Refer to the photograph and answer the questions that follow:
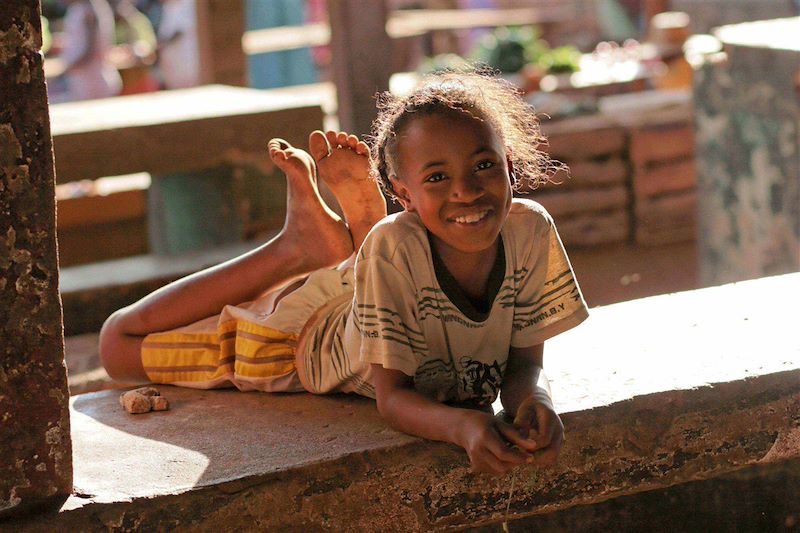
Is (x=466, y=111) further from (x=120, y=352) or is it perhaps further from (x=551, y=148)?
(x=551, y=148)

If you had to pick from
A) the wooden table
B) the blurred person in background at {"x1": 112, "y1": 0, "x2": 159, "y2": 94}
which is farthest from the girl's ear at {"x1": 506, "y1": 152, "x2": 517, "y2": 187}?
the blurred person in background at {"x1": 112, "y1": 0, "x2": 159, "y2": 94}

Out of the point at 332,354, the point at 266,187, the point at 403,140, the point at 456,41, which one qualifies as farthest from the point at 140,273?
the point at 456,41

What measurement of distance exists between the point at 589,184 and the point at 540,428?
5114mm

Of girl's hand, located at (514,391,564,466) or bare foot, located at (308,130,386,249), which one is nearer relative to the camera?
girl's hand, located at (514,391,564,466)

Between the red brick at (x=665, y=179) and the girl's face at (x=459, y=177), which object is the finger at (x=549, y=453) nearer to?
the girl's face at (x=459, y=177)

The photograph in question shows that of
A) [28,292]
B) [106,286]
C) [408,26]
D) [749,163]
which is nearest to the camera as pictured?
[28,292]

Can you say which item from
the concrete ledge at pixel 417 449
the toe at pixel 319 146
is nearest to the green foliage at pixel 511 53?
the toe at pixel 319 146

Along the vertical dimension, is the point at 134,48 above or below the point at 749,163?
above

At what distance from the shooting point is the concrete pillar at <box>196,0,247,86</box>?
756 centimetres

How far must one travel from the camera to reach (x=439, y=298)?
2.15 meters

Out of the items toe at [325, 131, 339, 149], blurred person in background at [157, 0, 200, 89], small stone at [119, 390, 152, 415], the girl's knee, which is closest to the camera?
small stone at [119, 390, 152, 415]

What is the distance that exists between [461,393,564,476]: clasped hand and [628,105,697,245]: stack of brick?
5.21 meters

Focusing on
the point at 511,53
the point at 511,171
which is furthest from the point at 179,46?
the point at 511,171

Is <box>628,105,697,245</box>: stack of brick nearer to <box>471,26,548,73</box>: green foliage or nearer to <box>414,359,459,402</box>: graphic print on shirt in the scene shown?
<box>471,26,548,73</box>: green foliage
